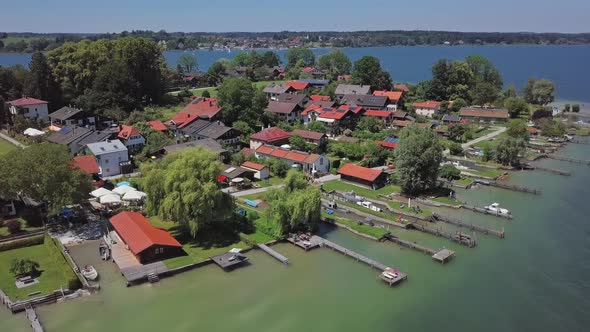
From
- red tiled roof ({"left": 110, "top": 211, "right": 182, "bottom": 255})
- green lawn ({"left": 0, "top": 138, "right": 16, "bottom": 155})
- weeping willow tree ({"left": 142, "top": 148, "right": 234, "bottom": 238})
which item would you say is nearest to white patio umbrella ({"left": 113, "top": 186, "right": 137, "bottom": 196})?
red tiled roof ({"left": 110, "top": 211, "right": 182, "bottom": 255})

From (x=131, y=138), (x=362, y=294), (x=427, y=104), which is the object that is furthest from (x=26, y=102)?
(x=427, y=104)

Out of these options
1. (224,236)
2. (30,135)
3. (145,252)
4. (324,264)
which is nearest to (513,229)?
(324,264)

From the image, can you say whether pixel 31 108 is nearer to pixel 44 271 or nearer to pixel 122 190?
pixel 122 190

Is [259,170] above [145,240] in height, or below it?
above

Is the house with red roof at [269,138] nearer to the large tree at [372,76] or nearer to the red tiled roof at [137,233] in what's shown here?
the red tiled roof at [137,233]

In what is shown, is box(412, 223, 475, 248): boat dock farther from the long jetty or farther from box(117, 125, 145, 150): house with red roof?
box(117, 125, 145, 150): house with red roof

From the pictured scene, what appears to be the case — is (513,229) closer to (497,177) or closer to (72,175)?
(497,177)
